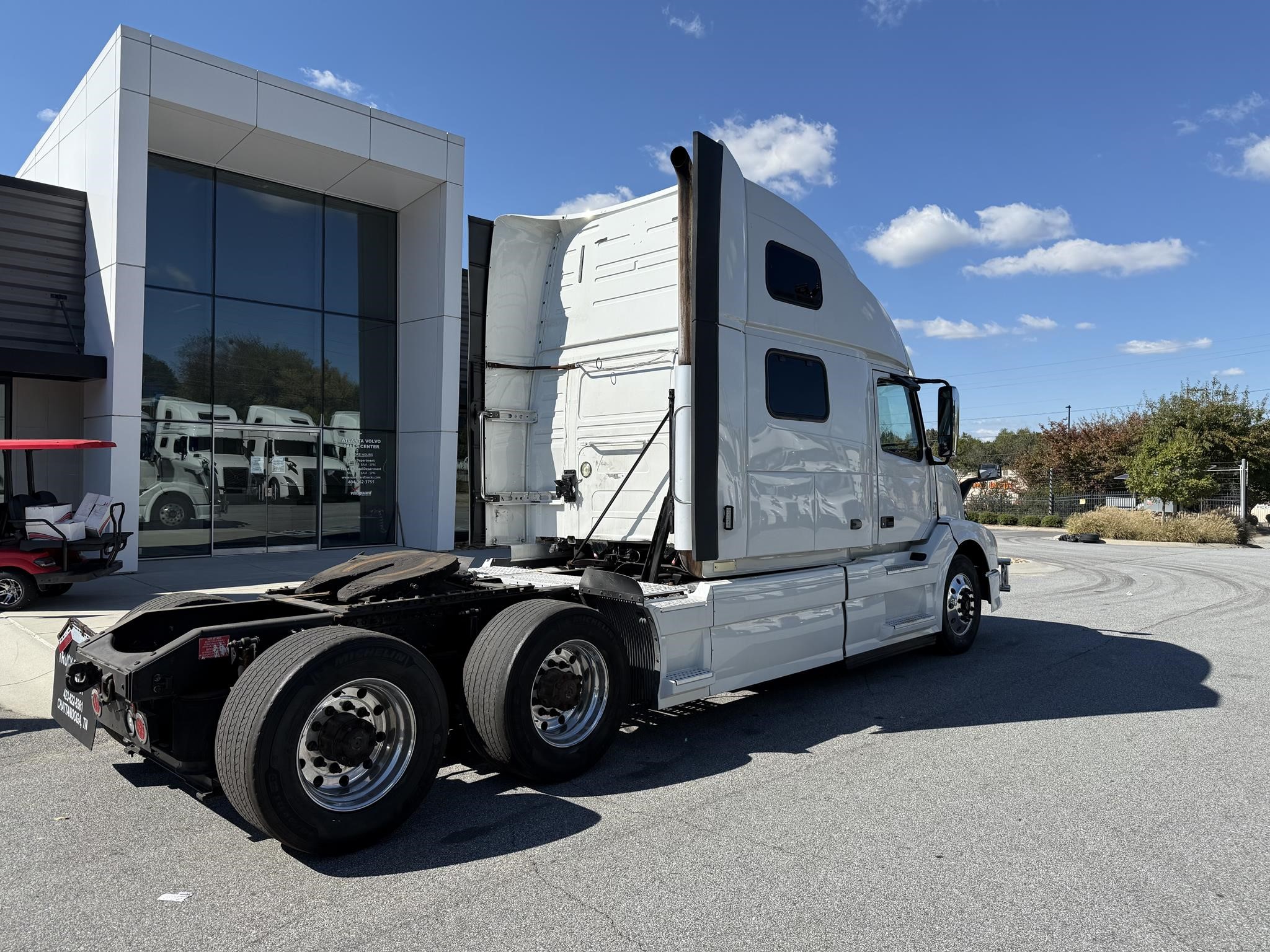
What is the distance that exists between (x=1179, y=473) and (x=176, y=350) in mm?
31417

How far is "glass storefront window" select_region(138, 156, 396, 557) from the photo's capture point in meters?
15.0

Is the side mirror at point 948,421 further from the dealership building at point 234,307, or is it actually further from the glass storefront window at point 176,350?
the glass storefront window at point 176,350

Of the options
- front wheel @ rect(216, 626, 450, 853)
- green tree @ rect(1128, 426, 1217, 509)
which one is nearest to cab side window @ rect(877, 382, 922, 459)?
front wheel @ rect(216, 626, 450, 853)

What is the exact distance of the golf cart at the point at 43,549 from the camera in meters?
9.79

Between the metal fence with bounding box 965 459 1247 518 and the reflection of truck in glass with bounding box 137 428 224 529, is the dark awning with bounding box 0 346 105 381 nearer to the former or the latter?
the reflection of truck in glass with bounding box 137 428 224 529

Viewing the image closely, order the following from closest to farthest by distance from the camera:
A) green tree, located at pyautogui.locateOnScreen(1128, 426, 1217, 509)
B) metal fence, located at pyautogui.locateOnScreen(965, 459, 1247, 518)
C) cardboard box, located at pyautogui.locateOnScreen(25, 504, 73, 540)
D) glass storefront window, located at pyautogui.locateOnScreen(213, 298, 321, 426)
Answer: cardboard box, located at pyautogui.locateOnScreen(25, 504, 73, 540) → glass storefront window, located at pyautogui.locateOnScreen(213, 298, 321, 426) → green tree, located at pyautogui.locateOnScreen(1128, 426, 1217, 509) → metal fence, located at pyautogui.locateOnScreen(965, 459, 1247, 518)

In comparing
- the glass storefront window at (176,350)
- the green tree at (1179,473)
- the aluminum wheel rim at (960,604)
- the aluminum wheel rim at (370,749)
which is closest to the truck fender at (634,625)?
the aluminum wheel rim at (370,749)

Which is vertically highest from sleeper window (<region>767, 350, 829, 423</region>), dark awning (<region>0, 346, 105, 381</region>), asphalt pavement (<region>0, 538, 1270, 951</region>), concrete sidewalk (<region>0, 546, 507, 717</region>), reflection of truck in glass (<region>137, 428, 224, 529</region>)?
dark awning (<region>0, 346, 105, 381</region>)

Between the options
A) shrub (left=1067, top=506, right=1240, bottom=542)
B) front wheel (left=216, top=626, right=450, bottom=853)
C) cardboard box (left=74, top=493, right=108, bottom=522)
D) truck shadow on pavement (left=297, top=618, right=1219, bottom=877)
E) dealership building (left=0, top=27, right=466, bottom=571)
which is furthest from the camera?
shrub (left=1067, top=506, right=1240, bottom=542)

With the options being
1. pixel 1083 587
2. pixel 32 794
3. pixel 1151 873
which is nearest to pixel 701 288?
pixel 1151 873

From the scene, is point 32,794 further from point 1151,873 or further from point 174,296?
point 174,296

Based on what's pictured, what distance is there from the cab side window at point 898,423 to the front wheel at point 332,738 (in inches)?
180

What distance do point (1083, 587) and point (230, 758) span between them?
14248mm

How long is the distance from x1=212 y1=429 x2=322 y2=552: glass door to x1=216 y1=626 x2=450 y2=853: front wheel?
13.0 metres
